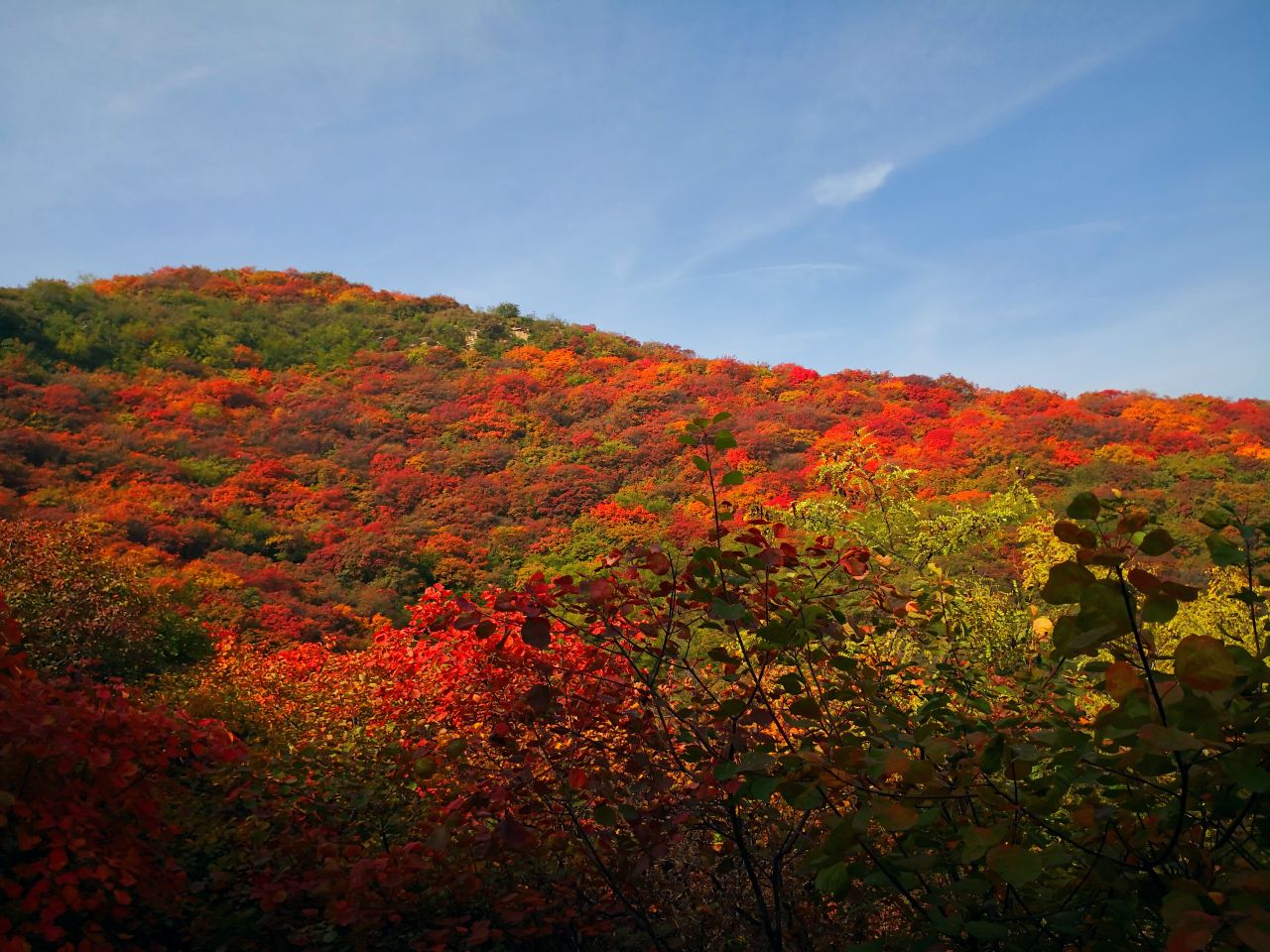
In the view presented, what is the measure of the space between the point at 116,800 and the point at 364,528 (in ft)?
44.1

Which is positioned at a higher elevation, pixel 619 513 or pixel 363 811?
pixel 619 513

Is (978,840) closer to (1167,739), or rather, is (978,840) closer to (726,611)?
(1167,739)

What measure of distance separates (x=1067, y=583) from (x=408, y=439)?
22193 mm

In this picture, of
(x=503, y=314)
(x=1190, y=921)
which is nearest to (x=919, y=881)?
(x=1190, y=921)

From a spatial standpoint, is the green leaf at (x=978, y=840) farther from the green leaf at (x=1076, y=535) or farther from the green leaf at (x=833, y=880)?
the green leaf at (x=1076, y=535)

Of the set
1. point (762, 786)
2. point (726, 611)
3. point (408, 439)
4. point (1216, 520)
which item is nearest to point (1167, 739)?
point (1216, 520)

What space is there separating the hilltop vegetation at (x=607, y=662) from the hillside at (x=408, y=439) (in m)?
0.15

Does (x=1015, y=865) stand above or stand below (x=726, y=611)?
below

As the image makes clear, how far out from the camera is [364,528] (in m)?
16.4

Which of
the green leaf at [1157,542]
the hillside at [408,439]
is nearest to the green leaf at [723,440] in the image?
the green leaf at [1157,542]

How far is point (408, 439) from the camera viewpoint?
73.1ft

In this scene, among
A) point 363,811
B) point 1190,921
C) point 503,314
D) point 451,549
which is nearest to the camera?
point 1190,921

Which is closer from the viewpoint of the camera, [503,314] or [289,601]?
[289,601]

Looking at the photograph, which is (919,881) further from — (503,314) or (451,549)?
(503,314)
